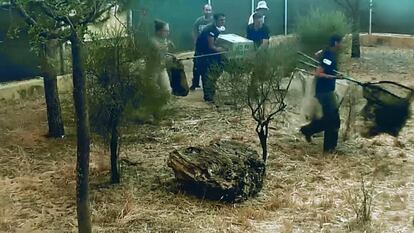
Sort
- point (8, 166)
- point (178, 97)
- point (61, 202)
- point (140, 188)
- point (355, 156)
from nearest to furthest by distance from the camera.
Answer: point (61, 202) < point (140, 188) < point (8, 166) < point (355, 156) < point (178, 97)

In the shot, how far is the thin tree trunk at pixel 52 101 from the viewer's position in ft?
29.3

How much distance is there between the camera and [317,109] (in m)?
8.71

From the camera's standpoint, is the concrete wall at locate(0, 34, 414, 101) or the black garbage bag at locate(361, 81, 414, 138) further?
the concrete wall at locate(0, 34, 414, 101)

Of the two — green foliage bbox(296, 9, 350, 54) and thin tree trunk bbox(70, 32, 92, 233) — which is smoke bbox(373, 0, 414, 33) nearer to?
green foliage bbox(296, 9, 350, 54)

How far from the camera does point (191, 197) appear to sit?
272 inches

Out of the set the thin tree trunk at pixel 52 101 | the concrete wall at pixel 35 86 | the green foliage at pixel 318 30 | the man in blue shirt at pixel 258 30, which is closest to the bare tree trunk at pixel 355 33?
the concrete wall at pixel 35 86

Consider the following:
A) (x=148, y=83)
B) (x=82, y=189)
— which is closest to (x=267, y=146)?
(x=148, y=83)

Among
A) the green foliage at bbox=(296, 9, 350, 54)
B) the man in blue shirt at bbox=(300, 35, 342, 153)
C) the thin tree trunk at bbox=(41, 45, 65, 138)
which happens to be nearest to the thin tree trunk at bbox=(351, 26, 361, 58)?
the green foliage at bbox=(296, 9, 350, 54)

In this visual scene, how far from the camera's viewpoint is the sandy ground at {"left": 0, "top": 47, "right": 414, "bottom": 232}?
6.31 m

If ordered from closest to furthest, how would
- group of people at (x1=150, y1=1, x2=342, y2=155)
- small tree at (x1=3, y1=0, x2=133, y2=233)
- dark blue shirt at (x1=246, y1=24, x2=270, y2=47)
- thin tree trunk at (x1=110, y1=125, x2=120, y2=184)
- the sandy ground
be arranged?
small tree at (x1=3, y1=0, x2=133, y2=233) → the sandy ground → thin tree trunk at (x1=110, y1=125, x2=120, y2=184) → group of people at (x1=150, y1=1, x2=342, y2=155) → dark blue shirt at (x1=246, y1=24, x2=270, y2=47)

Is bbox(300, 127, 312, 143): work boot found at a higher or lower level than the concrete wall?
lower

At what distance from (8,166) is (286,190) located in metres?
3.22

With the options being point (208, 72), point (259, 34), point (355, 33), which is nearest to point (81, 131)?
point (208, 72)

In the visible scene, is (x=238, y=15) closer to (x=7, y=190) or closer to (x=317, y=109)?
(x=317, y=109)
